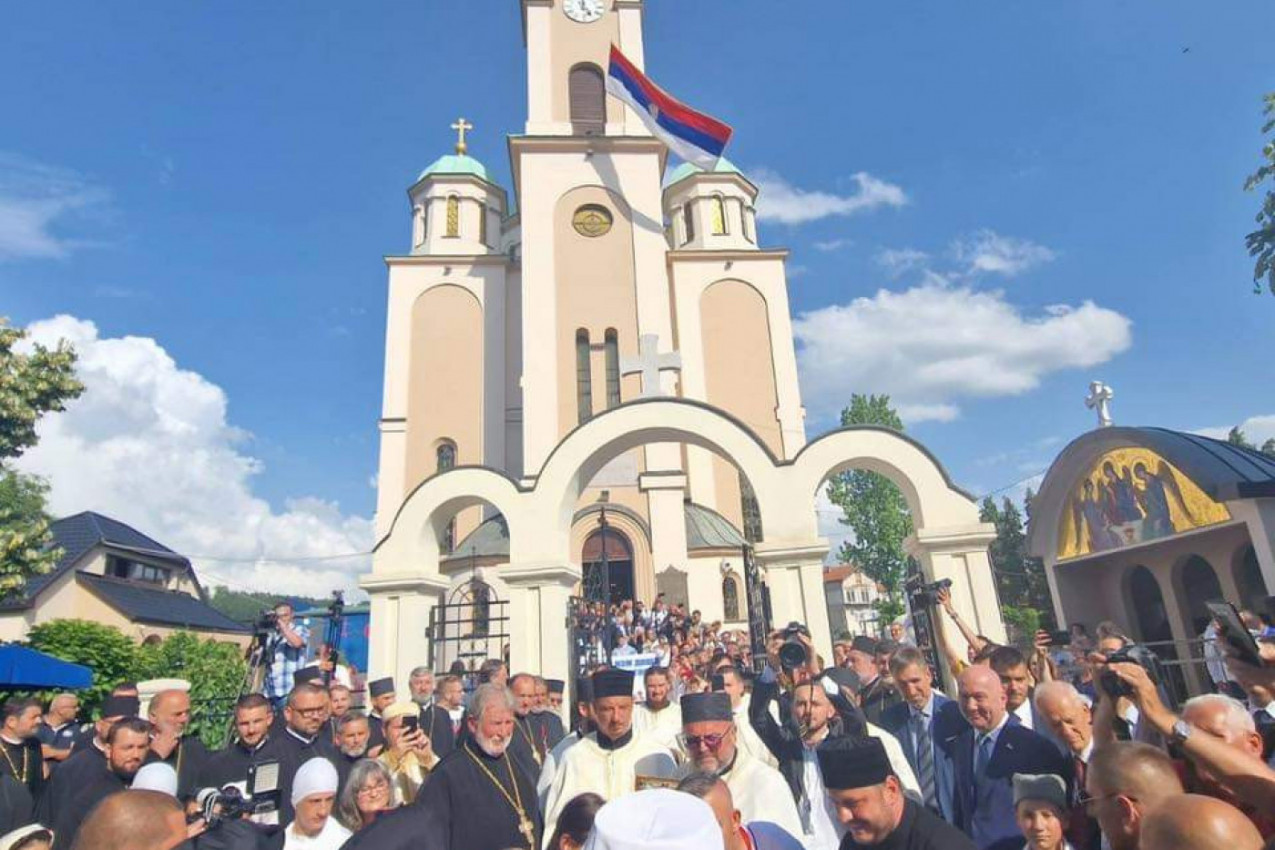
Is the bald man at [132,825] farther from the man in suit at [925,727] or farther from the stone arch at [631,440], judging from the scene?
the stone arch at [631,440]

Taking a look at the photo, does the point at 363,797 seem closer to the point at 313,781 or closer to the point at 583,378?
the point at 313,781

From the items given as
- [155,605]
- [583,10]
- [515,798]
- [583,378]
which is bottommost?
[515,798]

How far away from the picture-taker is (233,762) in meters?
4.82

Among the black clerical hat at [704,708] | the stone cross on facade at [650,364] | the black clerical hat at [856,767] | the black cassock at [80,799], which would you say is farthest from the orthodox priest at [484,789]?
the stone cross on facade at [650,364]

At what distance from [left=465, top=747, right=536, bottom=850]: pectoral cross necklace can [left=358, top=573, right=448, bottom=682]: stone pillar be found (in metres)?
6.75

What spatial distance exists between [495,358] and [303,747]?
20.1 metres

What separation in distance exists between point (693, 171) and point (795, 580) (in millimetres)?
22771

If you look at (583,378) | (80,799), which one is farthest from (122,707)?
(583,378)

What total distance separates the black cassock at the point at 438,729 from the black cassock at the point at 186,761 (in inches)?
60.7

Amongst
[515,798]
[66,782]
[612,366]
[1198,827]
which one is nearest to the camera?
[1198,827]

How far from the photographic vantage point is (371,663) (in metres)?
10.4

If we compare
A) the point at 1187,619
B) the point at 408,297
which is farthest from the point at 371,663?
the point at 408,297

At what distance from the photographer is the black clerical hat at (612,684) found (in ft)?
14.5

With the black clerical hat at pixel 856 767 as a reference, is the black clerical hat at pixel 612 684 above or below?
above
